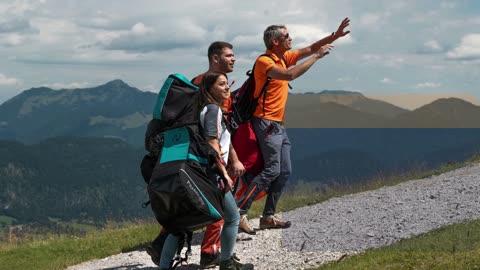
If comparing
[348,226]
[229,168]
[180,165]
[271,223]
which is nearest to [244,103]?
[229,168]

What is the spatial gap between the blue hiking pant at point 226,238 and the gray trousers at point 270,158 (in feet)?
6.86

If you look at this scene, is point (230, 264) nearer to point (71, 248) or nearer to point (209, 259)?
point (209, 259)

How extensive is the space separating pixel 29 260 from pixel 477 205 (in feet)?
23.8

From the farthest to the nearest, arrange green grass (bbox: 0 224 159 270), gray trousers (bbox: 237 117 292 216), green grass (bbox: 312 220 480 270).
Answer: green grass (bbox: 0 224 159 270) < gray trousers (bbox: 237 117 292 216) < green grass (bbox: 312 220 480 270)

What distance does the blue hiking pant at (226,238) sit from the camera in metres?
6.74

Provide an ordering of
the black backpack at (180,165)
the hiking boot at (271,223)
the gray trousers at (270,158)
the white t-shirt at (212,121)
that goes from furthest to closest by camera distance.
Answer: the hiking boot at (271,223) < the gray trousers at (270,158) < the white t-shirt at (212,121) < the black backpack at (180,165)

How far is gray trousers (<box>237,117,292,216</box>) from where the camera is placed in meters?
8.82

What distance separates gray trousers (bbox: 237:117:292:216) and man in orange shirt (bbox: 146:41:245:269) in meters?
1.38

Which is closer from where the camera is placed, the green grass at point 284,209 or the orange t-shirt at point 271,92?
the green grass at point 284,209

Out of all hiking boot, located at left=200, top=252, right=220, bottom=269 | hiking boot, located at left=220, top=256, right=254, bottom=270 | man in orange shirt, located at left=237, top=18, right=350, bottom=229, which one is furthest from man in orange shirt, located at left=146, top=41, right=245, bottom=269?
man in orange shirt, located at left=237, top=18, right=350, bottom=229

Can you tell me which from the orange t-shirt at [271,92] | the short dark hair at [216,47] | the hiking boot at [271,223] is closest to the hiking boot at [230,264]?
the short dark hair at [216,47]

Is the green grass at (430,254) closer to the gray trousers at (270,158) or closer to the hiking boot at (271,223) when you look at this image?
the gray trousers at (270,158)

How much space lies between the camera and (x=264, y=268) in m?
8.04

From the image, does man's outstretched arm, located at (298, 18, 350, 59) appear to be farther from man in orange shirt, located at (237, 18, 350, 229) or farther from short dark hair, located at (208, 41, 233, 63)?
short dark hair, located at (208, 41, 233, 63)
